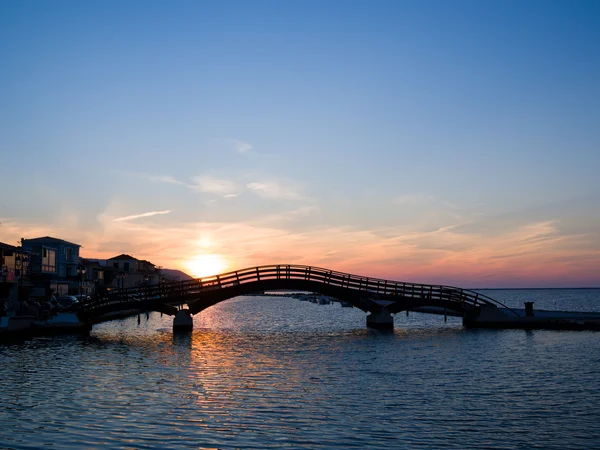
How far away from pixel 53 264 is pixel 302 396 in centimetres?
7316

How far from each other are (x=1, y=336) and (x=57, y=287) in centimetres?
4901

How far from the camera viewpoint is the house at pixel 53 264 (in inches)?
3204

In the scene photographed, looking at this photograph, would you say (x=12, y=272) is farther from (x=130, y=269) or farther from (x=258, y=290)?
(x=130, y=269)

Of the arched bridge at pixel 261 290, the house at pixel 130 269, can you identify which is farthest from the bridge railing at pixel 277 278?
the house at pixel 130 269

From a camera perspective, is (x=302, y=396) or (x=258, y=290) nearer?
(x=302, y=396)

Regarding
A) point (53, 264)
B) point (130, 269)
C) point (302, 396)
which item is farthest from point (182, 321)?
point (130, 269)

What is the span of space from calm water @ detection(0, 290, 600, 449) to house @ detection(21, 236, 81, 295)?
40.7 meters

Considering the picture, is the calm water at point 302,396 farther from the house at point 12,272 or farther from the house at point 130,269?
the house at point 130,269

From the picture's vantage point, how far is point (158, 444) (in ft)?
55.7

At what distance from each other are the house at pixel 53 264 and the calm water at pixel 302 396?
40.7 m

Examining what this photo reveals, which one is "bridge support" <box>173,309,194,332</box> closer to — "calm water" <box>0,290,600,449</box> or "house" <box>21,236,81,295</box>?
"calm water" <box>0,290,600,449</box>

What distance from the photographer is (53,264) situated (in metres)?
87.8

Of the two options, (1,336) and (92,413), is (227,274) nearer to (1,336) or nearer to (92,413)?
(1,336)

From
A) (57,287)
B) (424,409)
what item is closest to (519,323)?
(424,409)
